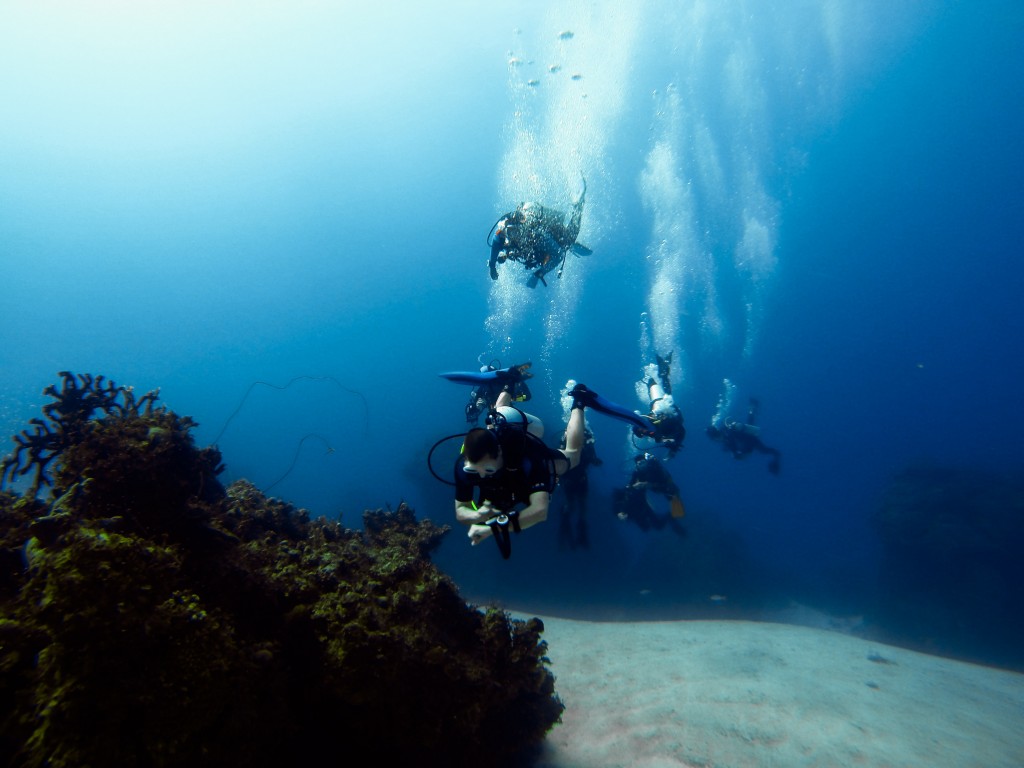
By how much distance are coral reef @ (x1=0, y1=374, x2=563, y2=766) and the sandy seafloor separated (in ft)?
4.69

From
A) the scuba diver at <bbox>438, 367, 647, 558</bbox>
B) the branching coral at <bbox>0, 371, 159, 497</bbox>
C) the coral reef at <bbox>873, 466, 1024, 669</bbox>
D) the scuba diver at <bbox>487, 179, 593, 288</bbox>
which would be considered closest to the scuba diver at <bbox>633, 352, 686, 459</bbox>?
the scuba diver at <bbox>487, 179, 593, 288</bbox>

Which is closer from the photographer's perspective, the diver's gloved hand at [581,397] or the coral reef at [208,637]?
the coral reef at [208,637]

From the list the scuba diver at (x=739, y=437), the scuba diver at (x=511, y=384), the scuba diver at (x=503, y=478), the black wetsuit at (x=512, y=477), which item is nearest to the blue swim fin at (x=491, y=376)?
the scuba diver at (x=511, y=384)

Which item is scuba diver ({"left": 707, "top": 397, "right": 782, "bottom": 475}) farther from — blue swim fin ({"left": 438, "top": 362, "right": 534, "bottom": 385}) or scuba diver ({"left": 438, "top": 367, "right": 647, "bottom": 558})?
scuba diver ({"left": 438, "top": 367, "right": 647, "bottom": 558})

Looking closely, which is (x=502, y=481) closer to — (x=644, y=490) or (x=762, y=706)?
(x=762, y=706)

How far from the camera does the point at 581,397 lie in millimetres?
6188

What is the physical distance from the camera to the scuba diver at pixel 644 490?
1255 centimetres

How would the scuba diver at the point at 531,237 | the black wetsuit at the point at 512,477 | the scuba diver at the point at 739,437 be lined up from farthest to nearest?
the scuba diver at the point at 739,437 → the scuba diver at the point at 531,237 → the black wetsuit at the point at 512,477

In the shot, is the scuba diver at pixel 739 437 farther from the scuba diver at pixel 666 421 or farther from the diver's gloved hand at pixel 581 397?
the diver's gloved hand at pixel 581 397

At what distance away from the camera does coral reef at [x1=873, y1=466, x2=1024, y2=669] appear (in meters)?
17.8

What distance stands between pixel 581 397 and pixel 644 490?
8.02 meters

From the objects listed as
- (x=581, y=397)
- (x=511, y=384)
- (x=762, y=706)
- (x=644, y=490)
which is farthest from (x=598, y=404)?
(x=644, y=490)

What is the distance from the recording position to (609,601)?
18.7 meters

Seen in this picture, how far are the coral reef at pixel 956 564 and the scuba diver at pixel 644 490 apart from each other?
1519 cm
